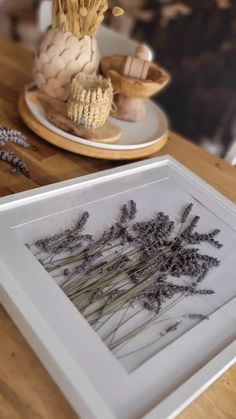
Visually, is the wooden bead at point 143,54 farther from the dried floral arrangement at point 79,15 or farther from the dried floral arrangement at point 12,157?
the dried floral arrangement at point 12,157

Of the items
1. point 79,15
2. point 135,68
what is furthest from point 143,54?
point 79,15

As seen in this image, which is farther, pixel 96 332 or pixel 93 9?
pixel 93 9

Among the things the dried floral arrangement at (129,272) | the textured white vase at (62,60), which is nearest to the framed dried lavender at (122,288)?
the dried floral arrangement at (129,272)

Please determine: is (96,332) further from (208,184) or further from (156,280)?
(208,184)

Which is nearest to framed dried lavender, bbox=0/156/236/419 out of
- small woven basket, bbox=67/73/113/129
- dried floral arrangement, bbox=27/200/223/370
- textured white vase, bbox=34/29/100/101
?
dried floral arrangement, bbox=27/200/223/370

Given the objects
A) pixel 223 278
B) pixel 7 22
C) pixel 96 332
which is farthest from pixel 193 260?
pixel 7 22

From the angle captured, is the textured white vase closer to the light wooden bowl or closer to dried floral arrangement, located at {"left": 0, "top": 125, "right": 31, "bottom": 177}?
the light wooden bowl
